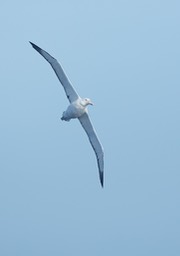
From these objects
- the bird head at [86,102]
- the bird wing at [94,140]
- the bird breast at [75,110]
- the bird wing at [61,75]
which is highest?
the bird wing at [61,75]

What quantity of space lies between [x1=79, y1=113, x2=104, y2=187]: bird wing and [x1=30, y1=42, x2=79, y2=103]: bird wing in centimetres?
132

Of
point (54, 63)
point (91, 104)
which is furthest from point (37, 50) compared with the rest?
point (91, 104)

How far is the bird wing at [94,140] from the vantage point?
186 feet

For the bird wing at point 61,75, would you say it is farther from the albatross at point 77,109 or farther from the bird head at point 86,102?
the bird head at point 86,102

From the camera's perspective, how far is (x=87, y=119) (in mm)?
56656

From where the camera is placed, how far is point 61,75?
54.7 meters

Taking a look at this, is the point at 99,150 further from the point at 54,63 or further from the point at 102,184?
the point at 54,63

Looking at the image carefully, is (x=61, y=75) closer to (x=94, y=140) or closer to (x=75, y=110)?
(x=75, y=110)

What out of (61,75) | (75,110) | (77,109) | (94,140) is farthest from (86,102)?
(94,140)

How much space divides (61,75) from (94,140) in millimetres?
4469

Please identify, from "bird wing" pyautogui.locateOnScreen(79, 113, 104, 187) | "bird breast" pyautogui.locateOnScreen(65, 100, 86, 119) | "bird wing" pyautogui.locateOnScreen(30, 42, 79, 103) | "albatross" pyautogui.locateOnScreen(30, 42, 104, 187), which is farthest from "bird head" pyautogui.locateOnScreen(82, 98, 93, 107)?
"bird wing" pyautogui.locateOnScreen(79, 113, 104, 187)

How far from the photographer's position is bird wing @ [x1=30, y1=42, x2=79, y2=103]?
5372 centimetres

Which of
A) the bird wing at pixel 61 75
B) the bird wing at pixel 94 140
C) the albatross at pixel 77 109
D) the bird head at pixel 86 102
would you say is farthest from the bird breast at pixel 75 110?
the bird wing at pixel 94 140

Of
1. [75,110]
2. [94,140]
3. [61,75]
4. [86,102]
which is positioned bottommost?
[94,140]
